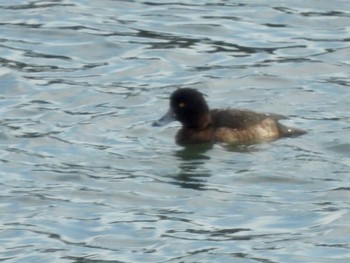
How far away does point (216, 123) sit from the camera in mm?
15438

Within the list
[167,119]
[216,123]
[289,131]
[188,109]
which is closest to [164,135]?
[167,119]

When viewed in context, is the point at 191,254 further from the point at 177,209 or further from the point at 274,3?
the point at 274,3

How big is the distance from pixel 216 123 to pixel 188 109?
0.29 meters

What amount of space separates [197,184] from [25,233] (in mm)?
2012

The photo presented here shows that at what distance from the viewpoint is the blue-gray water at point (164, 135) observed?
1225 cm

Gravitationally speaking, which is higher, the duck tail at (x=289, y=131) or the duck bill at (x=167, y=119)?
the duck bill at (x=167, y=119)

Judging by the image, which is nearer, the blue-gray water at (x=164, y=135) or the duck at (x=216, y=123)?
the blue-gray water at (x=164, y=135)

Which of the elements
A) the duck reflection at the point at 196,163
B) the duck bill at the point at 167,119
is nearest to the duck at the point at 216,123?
the duck bill at the point at 167,119

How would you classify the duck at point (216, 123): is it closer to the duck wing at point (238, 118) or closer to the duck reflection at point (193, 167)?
the duck wing at point (238, 118)

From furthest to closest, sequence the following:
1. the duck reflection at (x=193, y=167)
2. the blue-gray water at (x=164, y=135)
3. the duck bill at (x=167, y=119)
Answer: the duck bill at (x=167, y=119)
the duck reflection at (x=193, y=167)
the blue-gray water at (x=164, y=135)

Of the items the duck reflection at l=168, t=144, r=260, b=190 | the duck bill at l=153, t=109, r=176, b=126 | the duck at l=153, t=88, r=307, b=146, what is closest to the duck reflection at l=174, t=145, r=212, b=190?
the duck reflection at l=168, t=144, r=260, b=190

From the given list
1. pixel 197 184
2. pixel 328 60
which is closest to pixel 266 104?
pixel 328 60

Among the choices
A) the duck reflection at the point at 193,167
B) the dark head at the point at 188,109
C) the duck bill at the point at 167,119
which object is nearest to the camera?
the duck reflection at the point at 193,167

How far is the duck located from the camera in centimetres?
1528
